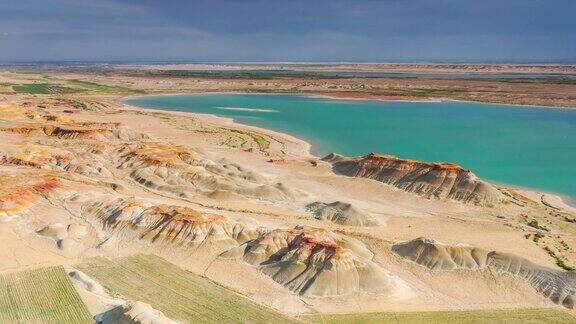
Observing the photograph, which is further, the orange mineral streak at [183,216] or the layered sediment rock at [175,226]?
the orange mineral streak at [183,216]

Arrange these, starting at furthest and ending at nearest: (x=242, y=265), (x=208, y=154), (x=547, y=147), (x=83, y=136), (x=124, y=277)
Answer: (x=547, y=147) → (x=83, y=136) → (x=208, y=154) → (x=242, y=265) → (x=124, y=277)

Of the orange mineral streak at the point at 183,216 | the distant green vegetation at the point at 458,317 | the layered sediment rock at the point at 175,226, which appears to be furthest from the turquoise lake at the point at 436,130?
the orange mineral streak at the point at 183,216

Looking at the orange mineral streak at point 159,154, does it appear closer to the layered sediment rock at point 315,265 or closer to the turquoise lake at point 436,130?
the turquoise lake at point 436,130

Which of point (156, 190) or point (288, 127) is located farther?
point (288, 127)

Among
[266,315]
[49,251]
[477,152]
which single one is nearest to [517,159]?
[477,152]

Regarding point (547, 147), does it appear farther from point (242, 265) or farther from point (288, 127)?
point (242, 265)

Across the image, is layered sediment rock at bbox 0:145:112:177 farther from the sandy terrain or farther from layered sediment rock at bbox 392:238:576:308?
layered sediment rock at bbox 392:238:576:308

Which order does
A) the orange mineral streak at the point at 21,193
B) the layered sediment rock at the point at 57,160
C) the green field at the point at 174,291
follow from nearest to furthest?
the green field at the point at 174,291
the orange mineral streak at the point at 21,193
the layered sediment rock at the point at 57,160
